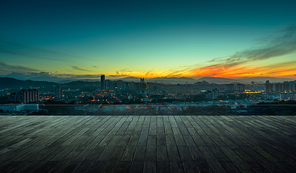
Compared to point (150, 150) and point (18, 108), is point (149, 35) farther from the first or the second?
point (150, 150)

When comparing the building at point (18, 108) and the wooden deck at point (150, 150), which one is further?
the building at point (18, 108)

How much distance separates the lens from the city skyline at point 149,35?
261 inches

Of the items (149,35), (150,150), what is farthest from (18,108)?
(149,35)

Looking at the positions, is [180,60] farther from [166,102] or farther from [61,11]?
[61,11]

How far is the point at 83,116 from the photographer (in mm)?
4414

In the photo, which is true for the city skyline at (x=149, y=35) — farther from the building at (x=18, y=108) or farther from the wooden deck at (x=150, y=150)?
the wooden deck at (x=150, y=150)

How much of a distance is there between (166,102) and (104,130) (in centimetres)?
267

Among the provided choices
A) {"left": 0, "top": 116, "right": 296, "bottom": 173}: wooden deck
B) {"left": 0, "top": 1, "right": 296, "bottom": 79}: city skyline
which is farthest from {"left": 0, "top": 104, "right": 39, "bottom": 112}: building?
{"left": 0, "top": 1, "right": 296, "bottom": 79}: city skyline

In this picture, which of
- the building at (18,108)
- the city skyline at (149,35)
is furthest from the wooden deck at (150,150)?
the city skyline at (149,35)

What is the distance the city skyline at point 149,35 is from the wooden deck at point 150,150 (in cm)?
620

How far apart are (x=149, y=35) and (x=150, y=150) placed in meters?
7.54

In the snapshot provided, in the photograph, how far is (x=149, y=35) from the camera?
821 centimetres

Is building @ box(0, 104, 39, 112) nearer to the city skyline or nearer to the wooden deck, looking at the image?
the wooden deck

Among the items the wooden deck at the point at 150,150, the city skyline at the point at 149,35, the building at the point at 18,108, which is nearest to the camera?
the wooden deck at the point at 150,150
